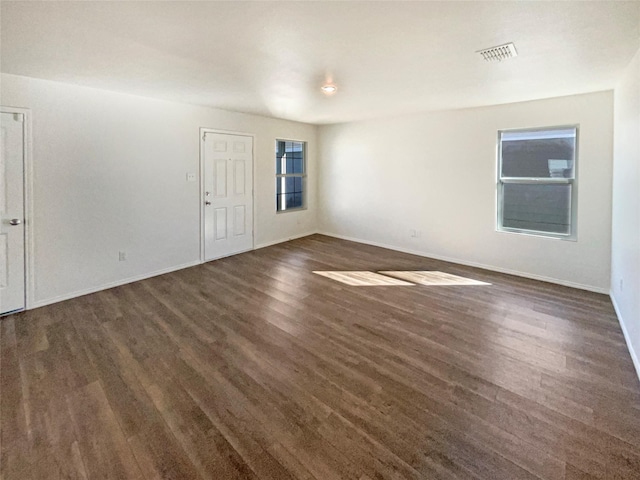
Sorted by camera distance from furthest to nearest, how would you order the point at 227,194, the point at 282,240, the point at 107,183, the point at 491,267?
the point at 282,240, the point at 227,194, the point at 491,267, the point at 107,183

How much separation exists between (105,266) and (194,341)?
211 cm

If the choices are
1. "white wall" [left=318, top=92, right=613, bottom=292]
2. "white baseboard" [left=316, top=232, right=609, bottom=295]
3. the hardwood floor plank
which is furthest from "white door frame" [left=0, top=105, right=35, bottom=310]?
"white baseboard" [left=316, top=232, right=609, bottom=295]

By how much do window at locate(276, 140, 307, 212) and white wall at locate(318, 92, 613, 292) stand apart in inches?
18.9

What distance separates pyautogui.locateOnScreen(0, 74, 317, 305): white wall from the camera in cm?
352

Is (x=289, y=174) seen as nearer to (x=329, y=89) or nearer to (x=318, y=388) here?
(x=329, y=89)

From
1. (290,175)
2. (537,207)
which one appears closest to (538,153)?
(537,207)

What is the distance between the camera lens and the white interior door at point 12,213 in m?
3.24

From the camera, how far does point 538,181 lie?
177 inches

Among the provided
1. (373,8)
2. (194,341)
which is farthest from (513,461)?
(373,8)

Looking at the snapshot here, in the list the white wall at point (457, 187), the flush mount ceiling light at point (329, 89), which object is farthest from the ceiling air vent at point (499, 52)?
the white wall at point (457, 187)

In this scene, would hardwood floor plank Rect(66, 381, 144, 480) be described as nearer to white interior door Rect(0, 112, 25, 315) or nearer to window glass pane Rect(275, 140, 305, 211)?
white interior door Rect(0, 112, 25, 315)

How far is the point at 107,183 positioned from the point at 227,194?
1.86 metres

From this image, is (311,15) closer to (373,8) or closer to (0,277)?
(373,8)

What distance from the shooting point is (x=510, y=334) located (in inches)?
116
